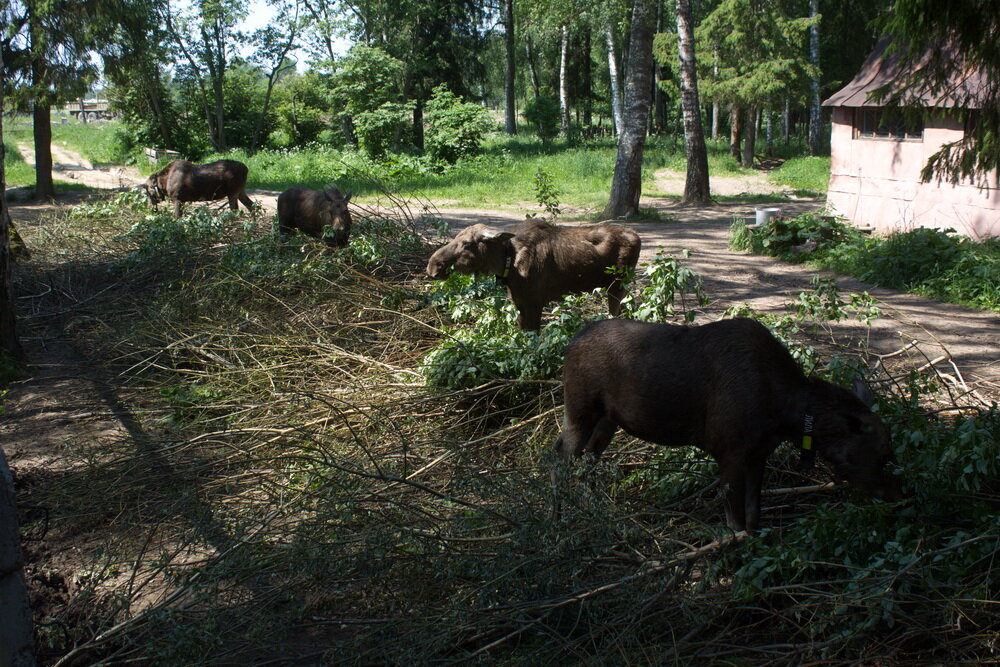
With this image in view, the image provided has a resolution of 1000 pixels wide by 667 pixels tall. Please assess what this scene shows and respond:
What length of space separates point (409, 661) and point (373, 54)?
104 feet

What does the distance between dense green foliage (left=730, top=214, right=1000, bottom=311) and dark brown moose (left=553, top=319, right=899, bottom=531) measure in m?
7.59

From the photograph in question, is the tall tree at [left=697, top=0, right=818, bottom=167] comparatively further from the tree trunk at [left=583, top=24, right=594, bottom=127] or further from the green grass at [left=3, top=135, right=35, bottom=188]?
the green grass at [left=3, top=135, right=35, bottom=188]

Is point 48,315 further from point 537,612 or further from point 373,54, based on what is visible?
point 373,54

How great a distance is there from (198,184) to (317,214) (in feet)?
17.4

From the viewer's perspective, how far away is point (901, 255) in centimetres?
1226

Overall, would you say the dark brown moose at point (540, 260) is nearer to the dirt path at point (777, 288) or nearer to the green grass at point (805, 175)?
the dirt path at point (777, 288)

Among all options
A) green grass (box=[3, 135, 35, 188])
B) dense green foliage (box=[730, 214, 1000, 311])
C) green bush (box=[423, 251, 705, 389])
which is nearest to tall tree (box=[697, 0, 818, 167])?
dense green foliage (box=[730, 214, 1000, 311])

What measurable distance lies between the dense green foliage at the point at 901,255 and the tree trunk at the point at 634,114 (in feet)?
12.6

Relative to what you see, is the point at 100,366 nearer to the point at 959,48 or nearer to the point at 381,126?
the point at 959,48

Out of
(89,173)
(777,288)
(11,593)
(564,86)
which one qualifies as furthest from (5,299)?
(564,86)

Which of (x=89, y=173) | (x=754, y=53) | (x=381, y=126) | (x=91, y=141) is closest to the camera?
(x=89, y=173)

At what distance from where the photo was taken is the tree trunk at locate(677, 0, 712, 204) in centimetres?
1941

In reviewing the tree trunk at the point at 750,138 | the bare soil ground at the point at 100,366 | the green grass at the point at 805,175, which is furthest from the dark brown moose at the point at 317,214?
the tree trunk at the point at 750,138

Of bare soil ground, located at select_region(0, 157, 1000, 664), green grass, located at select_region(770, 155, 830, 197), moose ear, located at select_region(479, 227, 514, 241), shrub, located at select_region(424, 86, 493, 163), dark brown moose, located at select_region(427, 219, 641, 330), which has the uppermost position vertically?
shrub, located at select_region(424, 86, 493, 163)
